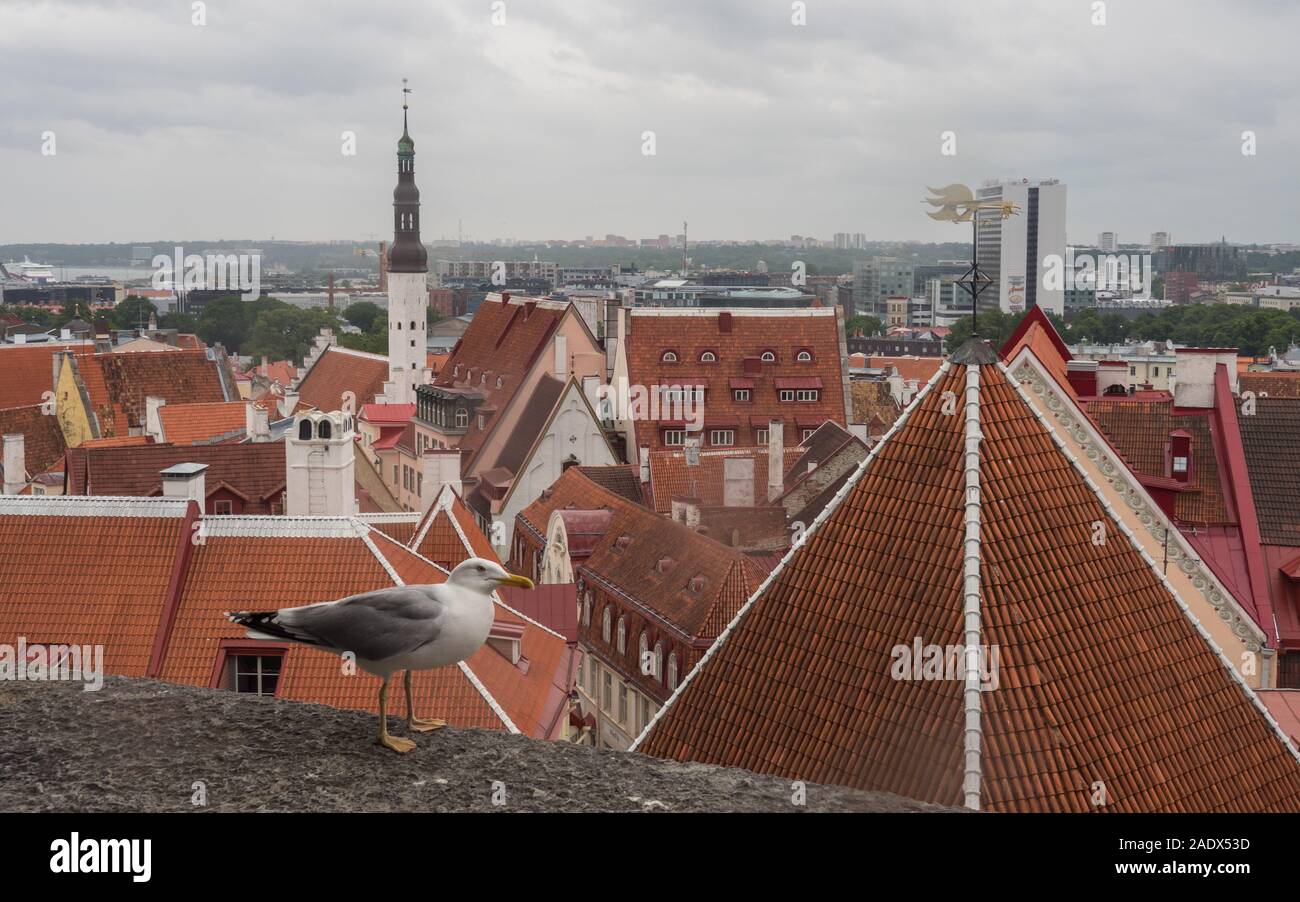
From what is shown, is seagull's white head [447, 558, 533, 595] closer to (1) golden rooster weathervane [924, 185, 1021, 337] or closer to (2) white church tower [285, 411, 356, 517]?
(1) golden rooster weathervane [924, 185, 1021, 337]

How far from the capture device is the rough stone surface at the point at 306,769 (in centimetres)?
642

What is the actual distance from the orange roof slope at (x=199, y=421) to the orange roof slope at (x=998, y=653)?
47.3 meters

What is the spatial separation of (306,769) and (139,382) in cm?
7395

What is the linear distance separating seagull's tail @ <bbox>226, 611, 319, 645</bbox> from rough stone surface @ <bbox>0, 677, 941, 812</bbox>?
1.24ft

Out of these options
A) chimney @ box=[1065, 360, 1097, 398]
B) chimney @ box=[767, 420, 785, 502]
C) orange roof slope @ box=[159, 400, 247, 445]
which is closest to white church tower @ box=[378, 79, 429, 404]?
orange roof slope @ box=[159, 400, 247, 445]

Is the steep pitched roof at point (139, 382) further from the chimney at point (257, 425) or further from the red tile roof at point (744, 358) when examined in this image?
the red tile roof at point (744, 358)

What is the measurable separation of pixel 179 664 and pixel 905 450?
12889 mm

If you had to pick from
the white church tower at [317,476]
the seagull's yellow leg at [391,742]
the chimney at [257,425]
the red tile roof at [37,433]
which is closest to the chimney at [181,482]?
the white church tower at [317,476]

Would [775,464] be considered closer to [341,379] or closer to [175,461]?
[175,461]

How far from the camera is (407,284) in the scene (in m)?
109
